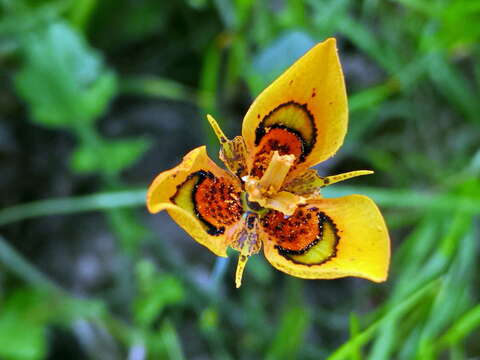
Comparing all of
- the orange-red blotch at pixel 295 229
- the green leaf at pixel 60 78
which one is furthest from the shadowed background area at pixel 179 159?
the orange-red blotch at pixel 295 229

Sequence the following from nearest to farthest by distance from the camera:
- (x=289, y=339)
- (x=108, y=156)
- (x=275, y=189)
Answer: (x=275, y=189) → (x=289, y=339) → (x=108, y=156)

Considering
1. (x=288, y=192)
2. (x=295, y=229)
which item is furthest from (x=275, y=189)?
(x=295, y=229)

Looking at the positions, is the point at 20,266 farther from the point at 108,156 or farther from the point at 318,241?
the point at 318,241

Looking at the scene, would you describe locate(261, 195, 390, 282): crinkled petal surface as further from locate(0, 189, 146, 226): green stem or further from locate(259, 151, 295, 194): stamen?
locate(0, 189, 146, 226): green stem

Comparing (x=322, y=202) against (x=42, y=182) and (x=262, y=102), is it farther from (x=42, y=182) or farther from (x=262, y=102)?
(x=42, y=182)

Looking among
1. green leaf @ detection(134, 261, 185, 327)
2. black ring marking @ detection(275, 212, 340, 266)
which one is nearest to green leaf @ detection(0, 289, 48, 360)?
green leaf @ detection(134, 261, 185, 327)

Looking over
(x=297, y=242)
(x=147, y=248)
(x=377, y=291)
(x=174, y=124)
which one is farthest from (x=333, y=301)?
(x=297, y=242)
